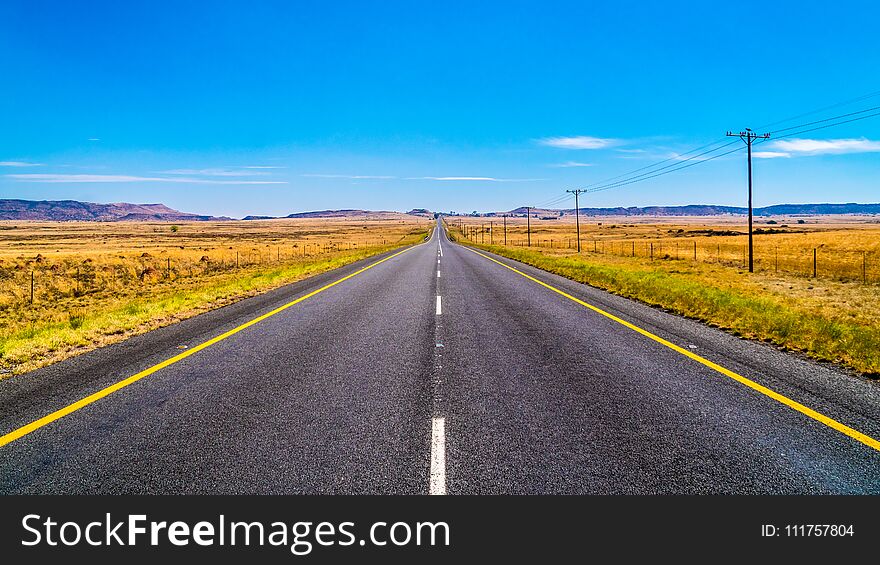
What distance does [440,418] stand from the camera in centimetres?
493

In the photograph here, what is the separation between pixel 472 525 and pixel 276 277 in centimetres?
1962

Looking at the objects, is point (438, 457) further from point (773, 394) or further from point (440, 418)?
point (773, 394)

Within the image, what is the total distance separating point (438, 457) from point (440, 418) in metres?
0.91

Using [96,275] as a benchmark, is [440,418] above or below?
below

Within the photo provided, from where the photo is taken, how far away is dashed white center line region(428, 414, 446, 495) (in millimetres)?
3547

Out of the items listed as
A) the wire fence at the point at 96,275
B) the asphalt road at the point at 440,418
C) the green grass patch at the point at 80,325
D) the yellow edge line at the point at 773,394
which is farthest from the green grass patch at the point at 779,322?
the wire fence at the point at 96,275

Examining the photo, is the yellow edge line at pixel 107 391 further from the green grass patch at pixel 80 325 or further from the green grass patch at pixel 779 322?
the green grass patch at pixel 779 322

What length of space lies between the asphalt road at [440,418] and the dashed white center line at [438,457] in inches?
0.9

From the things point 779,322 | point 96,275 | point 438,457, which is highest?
point 96,275

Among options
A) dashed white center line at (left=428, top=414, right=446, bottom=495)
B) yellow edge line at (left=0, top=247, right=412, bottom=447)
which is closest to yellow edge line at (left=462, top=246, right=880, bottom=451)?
dashed white center line at (left=428, top=414, right=446, bottom=495)

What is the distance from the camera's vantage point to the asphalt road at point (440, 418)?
3707 mm

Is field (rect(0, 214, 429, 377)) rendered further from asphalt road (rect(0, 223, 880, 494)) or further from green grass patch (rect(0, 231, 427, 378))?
asphalt road (rect(0, 223, 880, 494))

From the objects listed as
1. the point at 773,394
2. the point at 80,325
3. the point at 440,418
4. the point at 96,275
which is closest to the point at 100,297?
the point at 96,275

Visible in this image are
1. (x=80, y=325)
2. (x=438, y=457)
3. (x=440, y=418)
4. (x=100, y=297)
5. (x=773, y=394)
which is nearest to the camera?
(x=438, y=457)
